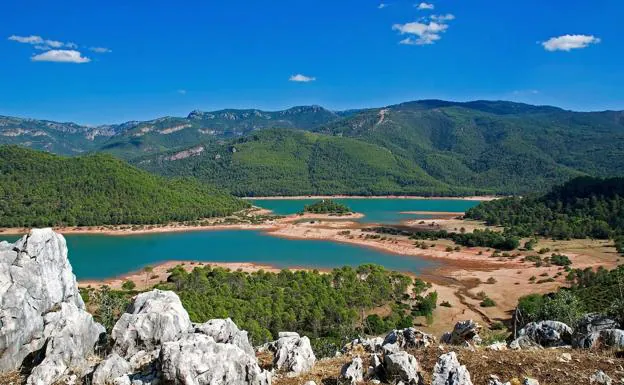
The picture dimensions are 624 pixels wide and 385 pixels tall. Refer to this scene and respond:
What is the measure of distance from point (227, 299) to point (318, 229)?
2905 inches

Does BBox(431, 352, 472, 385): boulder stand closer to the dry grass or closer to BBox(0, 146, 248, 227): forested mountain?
the dry grass

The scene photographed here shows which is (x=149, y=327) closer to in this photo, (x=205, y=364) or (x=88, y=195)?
(x=205, y=364)

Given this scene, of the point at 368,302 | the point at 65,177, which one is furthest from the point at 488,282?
the point at 65,177

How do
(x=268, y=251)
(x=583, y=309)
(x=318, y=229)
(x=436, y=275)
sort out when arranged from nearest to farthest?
(x=583, y=309), (x=436, y=275), (x=268, y=251), (x=318, y=229)

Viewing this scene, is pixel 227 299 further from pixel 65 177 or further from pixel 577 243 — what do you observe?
pixel 65 177

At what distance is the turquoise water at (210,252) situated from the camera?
75250 millimetres

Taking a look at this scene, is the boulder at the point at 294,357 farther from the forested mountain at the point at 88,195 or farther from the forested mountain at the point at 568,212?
the forested mountain at the point at 88,195

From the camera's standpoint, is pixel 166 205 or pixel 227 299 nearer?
pixel 227 299

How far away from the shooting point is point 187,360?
9.12 m

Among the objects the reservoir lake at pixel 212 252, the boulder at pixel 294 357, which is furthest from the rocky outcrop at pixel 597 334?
the reservoir lake at pixel 212 252

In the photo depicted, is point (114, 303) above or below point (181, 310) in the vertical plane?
below

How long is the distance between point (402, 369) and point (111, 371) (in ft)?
20.4

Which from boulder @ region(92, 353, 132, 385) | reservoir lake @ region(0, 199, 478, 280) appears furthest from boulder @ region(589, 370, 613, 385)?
reservoir lake @ region(0, 199, 478, 280)

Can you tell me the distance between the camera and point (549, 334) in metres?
13.5
